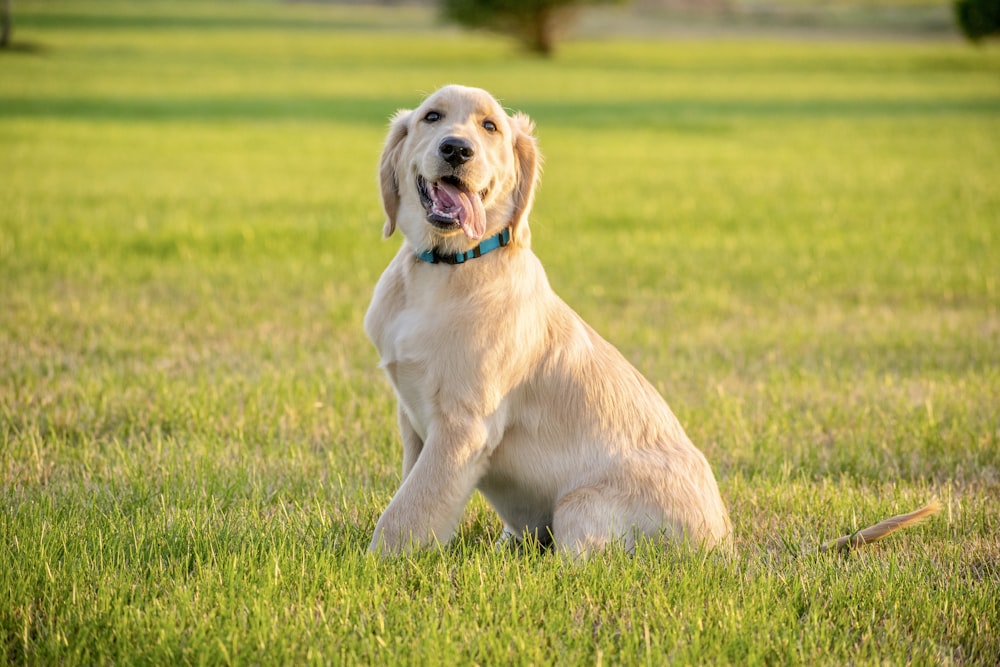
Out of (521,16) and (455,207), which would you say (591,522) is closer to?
(455,207)

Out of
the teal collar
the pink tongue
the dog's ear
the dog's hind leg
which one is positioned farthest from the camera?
the dog's ear

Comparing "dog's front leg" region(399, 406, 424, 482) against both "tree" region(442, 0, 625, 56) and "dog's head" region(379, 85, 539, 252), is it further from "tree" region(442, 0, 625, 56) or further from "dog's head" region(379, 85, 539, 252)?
"tree" region(442, 0, 625, 56)

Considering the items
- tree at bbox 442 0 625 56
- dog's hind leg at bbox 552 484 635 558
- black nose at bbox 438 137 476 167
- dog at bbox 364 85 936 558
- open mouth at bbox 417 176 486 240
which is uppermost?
black nose at bbox 438 137 476 167

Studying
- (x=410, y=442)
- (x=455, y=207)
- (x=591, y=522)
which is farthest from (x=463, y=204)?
(x=591, y=522)

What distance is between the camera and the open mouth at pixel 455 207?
12.9ft

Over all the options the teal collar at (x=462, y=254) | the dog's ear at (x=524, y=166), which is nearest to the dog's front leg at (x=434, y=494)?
the teal collar at (x=462, y=254)

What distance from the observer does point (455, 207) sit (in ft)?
13.0

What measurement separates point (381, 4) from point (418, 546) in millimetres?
118382

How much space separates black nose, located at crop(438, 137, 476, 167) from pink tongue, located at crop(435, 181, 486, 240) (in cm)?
13

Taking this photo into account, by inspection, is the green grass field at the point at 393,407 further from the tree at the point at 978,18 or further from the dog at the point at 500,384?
the tree at the point at 978,18

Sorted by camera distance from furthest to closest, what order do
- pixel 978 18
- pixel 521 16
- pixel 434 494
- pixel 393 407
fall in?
pixel 521 16 → pixel 978 18 → pixel 393 407 → pixel 434 494

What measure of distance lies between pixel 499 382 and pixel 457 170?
81 cm

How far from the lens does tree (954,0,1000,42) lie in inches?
2191

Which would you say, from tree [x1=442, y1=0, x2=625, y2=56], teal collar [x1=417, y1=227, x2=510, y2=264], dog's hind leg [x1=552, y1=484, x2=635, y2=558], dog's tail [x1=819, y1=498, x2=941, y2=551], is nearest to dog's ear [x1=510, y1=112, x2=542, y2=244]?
teal collar [x1=417, y1=227, x2=510, y2=264]
